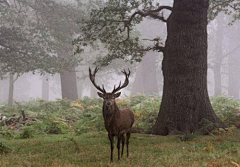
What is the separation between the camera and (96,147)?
27.3ft

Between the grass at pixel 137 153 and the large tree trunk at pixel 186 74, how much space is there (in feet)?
3.23

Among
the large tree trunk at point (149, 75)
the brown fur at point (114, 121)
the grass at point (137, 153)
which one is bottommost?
the grass at point (137, 153)

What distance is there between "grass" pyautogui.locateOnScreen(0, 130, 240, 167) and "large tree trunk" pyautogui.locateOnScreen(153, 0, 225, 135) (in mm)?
986

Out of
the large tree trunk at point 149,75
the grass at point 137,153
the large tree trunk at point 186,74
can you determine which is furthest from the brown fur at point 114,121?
the large tree trunk at point 149,75

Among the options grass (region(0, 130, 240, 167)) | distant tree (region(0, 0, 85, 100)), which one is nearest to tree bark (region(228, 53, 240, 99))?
distant tree (region(0, 0, 85, 100))

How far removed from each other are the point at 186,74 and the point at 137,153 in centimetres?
420

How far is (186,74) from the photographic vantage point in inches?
404

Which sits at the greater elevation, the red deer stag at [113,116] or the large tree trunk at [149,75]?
the large tree trunk at [149,75]

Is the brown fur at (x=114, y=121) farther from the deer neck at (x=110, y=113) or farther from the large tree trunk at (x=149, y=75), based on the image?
the large tree trunk at (x=149, y=75)

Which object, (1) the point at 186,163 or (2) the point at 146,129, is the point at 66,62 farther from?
(1) the point at 186,163

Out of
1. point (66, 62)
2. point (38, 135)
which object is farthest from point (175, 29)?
point (66, 62)

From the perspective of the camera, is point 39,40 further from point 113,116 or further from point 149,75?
point 149,75

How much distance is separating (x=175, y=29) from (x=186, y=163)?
6.04 metres

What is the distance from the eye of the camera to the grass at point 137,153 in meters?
6.13
